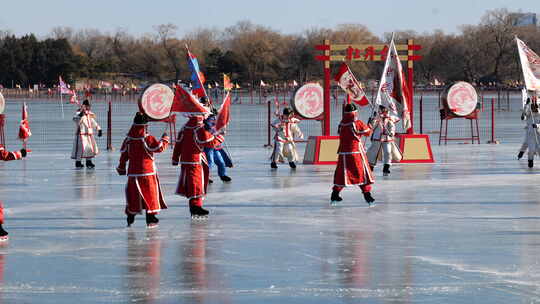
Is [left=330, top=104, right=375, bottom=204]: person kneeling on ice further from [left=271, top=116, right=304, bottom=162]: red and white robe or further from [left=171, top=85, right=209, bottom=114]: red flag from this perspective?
[left=271, top=116, right=304, bottom=162]: red and white robe

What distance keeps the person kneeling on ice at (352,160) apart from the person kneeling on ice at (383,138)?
451 centimetres

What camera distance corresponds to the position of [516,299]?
7820mm

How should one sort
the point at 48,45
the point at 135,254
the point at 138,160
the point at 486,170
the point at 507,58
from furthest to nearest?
the point at 507,58 → the point at 48,45 → the point at 486,170 → the point at 138,160 → the point at 135,254

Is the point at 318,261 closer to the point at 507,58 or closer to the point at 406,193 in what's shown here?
the point at 406,193

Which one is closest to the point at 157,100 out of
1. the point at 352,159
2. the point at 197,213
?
the point at 352,159

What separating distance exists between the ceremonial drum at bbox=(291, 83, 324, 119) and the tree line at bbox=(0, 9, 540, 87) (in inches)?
2825

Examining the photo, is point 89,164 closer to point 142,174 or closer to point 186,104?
point 186,104

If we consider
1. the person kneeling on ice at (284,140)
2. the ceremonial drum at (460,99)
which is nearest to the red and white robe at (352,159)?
the person kneeling on ice at (284,140)

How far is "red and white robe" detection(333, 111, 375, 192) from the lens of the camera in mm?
13680

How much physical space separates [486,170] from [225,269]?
1101 cm

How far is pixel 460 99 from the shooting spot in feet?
91.6

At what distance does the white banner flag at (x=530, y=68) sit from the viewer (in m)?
19.1

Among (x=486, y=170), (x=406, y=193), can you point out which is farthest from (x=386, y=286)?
(x=486, y=170)

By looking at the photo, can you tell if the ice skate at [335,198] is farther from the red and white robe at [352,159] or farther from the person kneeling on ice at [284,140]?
the person kneeling on ice at [284,140]
